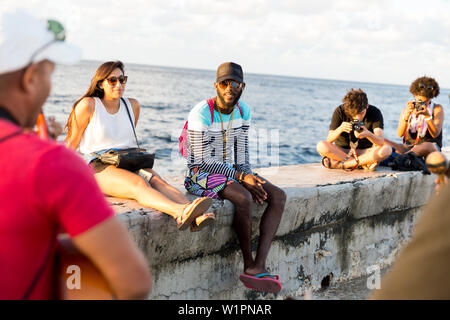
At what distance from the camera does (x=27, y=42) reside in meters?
1.55

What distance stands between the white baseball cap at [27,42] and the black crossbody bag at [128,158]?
2500 millimetres

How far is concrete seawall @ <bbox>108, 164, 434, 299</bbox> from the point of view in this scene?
146 inches

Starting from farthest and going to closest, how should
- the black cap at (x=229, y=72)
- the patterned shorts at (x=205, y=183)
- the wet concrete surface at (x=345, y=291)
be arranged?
the wet concrete surface at (x=345, y=291), the black cap at (x=229, y=72), the patterned shorts at (x=205, y=183)

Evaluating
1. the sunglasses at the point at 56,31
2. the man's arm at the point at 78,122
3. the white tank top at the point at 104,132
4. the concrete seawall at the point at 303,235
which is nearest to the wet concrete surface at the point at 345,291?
the concrete seawall at the point at 303,235

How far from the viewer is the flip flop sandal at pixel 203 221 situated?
3592mm

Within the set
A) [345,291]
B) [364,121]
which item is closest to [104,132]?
[345,291]

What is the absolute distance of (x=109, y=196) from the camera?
13.4 ft

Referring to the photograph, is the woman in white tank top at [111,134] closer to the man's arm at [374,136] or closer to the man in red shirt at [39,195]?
the man in red shirt at [39,195]

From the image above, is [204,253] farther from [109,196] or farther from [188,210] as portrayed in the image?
[109,196]

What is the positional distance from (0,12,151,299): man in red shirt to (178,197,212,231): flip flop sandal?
6.18 ft

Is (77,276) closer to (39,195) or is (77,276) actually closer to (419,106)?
(39,195)

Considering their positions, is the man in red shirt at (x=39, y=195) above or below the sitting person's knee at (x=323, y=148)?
above

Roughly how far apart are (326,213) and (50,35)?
372 cm

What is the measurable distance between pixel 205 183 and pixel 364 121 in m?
2.75
